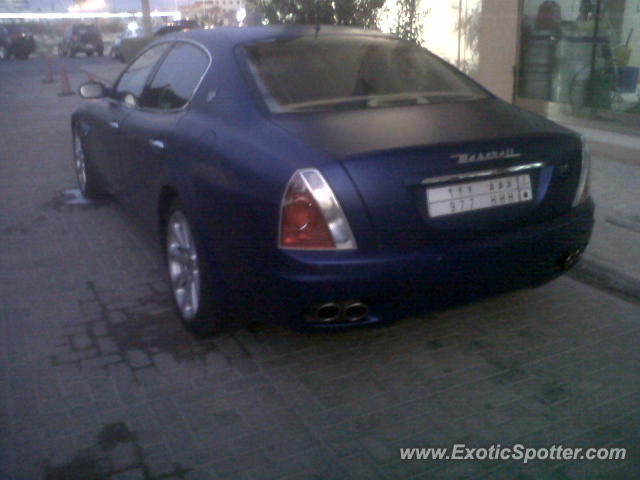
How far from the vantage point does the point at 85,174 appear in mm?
6648

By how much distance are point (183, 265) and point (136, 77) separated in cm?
187

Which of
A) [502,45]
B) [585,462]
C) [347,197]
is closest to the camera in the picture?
[585,462]

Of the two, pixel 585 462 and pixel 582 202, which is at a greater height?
pixel 582 202

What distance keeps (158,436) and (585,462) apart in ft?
5.73

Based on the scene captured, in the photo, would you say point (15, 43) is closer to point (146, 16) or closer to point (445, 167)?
point (146, 16)

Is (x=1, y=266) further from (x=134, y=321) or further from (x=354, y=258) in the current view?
(x=354, y=258)

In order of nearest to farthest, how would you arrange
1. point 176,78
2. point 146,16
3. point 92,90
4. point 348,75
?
point 348,75, point 176,78, point 92,90, point 146,16

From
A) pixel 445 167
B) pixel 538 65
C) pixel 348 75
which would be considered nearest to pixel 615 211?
pixel 348 75

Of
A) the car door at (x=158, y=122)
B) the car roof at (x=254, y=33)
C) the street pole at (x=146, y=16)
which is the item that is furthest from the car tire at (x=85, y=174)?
the street pole at (x=146, y=16)

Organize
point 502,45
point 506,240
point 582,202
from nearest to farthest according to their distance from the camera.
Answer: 1. point 506,240
2. point 582,202
3. point 502,45

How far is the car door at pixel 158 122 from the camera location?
4.12 m

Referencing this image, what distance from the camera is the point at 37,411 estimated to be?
10.7 ft

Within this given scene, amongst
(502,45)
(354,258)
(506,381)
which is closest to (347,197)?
(354,258)

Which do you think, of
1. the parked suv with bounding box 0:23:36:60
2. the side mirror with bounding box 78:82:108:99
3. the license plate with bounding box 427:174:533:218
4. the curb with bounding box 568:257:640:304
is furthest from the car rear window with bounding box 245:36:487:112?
the parked suv with bounding box 0:23:36:60
